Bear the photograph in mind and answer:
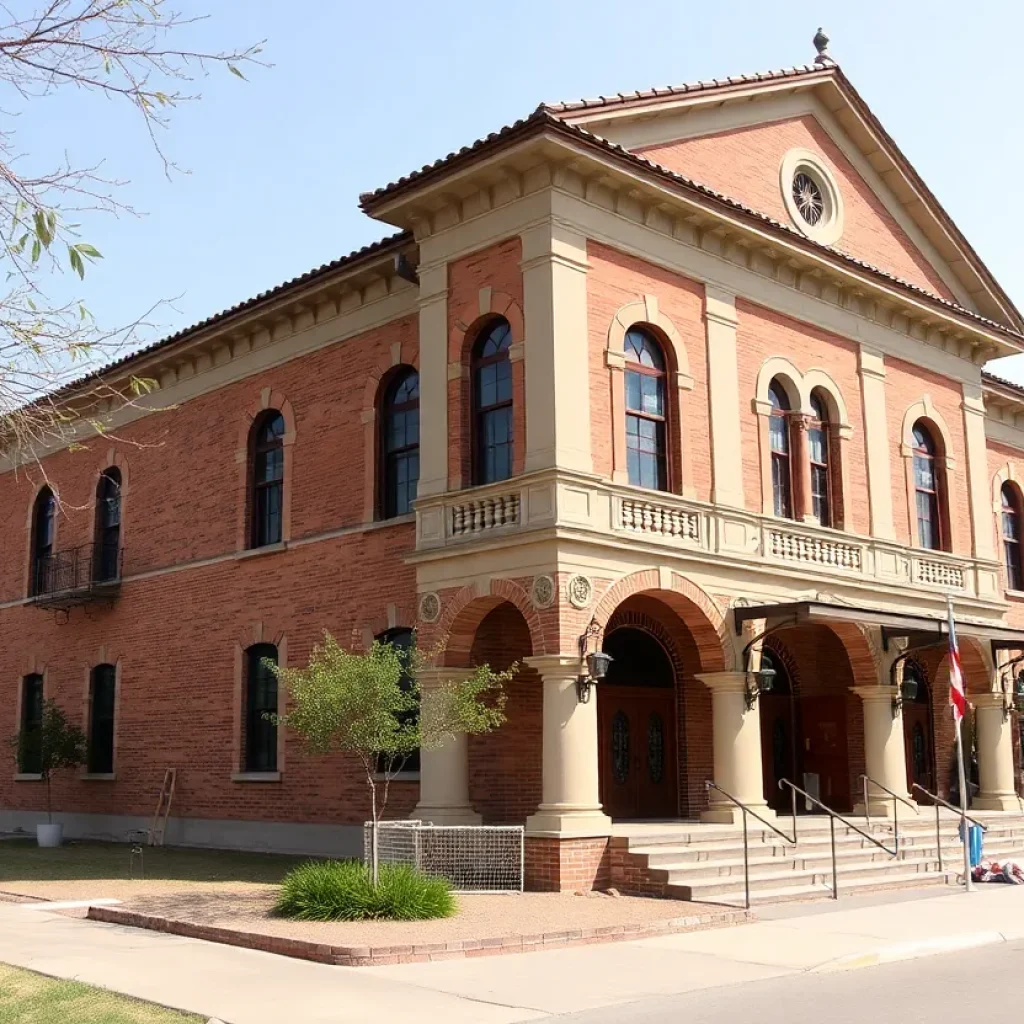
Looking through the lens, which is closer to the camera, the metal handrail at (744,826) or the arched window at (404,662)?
the metal handrail at (744,826)

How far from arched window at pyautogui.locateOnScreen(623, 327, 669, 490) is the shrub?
707 cm

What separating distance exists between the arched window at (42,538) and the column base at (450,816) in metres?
14.9

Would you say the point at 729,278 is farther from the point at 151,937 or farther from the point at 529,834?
the point at 151,937

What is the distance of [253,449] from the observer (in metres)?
24.3

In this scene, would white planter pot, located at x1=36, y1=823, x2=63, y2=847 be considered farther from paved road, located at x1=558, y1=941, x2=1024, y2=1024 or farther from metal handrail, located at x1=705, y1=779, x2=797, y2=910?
paved road, located at x1=558, y1=941, x2=1024, y2=1024

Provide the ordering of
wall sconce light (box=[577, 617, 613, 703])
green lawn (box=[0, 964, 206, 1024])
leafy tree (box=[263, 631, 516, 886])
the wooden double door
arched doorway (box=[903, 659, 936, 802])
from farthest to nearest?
arched doorway (box=[903, 659, 936, 802]) → the wooden double door → wall sconce light (box=[577, 617, 613, 703]) → leafy tree (box=[263, 631, 516, 886]) → green lawn (box=[0, 964, 206, 1024])

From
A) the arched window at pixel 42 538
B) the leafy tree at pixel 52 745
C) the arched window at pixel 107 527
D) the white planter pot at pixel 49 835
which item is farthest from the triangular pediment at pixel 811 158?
the arched window at pixel 42 538

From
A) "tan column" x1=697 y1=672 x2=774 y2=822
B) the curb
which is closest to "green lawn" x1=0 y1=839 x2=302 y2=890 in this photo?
"tan column" x1=697 y1=672 x2=774 y2=822

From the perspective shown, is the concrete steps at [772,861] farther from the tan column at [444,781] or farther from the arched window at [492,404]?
the arched window at [492,404]

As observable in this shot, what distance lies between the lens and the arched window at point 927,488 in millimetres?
24562

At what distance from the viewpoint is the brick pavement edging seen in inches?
466

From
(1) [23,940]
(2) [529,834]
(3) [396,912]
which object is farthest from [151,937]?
(2) [529,834]

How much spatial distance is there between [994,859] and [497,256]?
12.1m

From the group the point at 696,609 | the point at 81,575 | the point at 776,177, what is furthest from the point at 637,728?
the point at 81,575
